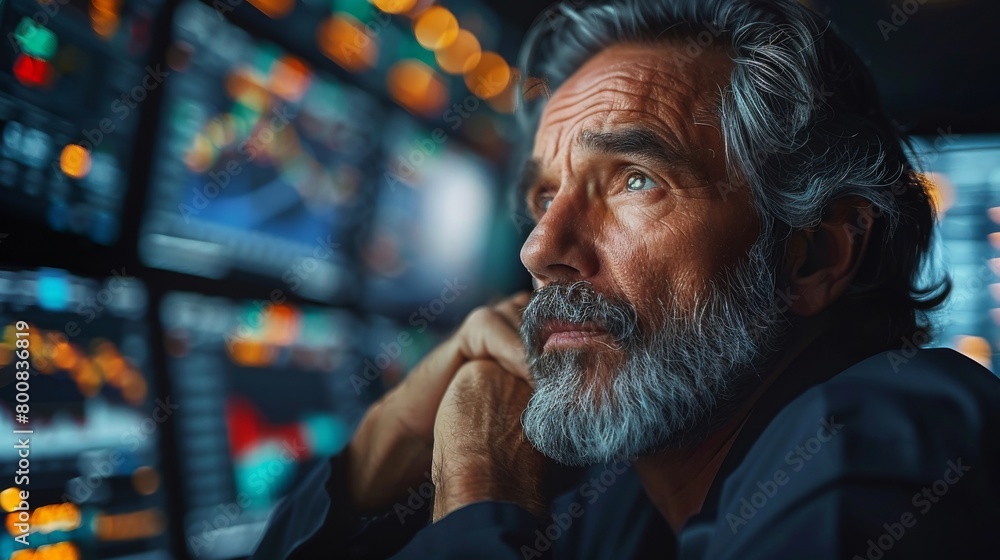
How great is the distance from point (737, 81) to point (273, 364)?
97cm

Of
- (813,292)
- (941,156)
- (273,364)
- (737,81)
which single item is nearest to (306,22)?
(273,364)

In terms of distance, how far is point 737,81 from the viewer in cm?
104

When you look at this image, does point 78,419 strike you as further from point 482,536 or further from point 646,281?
point 646,281

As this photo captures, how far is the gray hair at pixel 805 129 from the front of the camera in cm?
103

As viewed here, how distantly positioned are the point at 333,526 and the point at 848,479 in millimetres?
826

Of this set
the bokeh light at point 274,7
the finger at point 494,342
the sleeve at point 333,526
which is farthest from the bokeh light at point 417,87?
the sleeve at point 333,526

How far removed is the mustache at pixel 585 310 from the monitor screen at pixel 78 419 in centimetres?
66

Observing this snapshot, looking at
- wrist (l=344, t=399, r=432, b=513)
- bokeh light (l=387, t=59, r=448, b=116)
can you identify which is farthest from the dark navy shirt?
bokeh light (l=387, t=59, r=448, b=116)

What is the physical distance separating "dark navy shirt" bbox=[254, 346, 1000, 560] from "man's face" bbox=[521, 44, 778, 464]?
0.37 ft

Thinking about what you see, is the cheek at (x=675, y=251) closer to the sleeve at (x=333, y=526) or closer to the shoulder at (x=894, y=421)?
the shoulder at (x=894, y=421)

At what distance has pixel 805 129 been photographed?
105 centimetres

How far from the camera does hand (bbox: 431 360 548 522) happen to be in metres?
1.01

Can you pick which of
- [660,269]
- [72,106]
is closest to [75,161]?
[72,106]

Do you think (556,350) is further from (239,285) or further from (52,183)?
(52,183)
